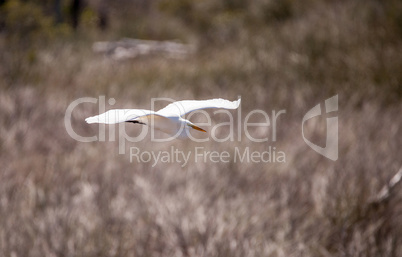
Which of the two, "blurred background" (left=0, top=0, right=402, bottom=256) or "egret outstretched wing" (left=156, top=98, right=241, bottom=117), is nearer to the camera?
"egret outstretched wing" (left=156, top=98, right=241, bottom=117)

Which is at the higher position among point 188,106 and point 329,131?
point 188,106

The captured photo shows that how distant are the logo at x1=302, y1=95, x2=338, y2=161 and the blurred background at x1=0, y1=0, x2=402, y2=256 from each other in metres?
0.05

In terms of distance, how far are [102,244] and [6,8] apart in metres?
4.37

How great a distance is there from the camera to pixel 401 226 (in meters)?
2.11

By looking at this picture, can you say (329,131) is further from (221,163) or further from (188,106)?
(188,106)

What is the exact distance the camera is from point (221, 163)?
265cm

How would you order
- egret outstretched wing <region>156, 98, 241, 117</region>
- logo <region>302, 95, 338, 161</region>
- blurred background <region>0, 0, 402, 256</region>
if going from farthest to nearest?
1. logo <region>302, 95, 338, 161</region>
2. blurred background <region>0, 0, 402, 256</region>
3. egret outstretched wing <region>156, 98, 241, 117</region>

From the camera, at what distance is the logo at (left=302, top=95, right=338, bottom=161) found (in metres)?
2.83

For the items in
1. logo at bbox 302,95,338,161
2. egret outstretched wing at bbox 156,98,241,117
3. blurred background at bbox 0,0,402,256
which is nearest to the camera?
egret outstretched wing at bbox 156,98,241,117

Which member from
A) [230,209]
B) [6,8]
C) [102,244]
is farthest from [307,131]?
[6,8]

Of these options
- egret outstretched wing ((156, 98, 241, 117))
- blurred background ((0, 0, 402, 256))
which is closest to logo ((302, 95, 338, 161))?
blurred background ((0, 0, 402, 256))

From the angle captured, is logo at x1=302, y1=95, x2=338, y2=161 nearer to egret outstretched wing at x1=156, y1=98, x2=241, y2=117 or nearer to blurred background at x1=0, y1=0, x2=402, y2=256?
blurred background at x1=0, y1=0, x2=402, y2=256

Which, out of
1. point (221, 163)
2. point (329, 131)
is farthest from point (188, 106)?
point (329, 131)

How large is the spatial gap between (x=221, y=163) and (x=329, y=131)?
3.23ft
